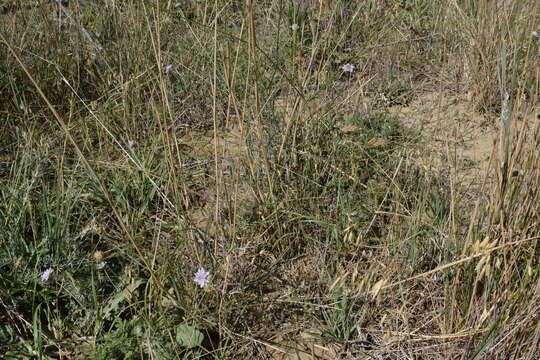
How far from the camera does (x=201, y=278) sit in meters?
1.75

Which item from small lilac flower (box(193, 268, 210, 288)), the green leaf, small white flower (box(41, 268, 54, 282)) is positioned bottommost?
the green leaf

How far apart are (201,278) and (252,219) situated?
1.43 ft

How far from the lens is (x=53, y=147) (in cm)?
252

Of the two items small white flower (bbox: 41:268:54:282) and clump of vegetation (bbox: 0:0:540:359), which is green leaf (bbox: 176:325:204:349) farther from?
small white flower (bbox: 41:268:54:282)

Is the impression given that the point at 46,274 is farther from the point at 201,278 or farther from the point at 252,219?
the point at 252,219

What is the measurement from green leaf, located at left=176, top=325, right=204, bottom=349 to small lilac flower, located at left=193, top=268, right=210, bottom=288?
13 centimetres

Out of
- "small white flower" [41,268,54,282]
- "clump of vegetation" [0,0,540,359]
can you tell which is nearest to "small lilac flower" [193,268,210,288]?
"clump of vegetation" [0,0,540,359]

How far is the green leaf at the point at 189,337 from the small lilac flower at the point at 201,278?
5.0 inches

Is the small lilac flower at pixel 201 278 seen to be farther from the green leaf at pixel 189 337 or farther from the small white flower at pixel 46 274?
the small white flower at pixel 46 274

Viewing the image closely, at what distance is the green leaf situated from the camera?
1726 mm

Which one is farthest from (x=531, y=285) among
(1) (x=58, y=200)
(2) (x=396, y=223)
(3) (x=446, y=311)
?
(1) (x=58, y=200)

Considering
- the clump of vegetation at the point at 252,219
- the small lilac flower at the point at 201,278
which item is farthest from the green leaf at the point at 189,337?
the small lilac flower at the point at 201,278

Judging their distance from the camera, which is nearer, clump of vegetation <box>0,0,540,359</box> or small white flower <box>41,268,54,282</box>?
clump of vegetation <box>0,0,540,359</box>

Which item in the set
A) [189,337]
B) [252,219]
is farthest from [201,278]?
[252,219]
